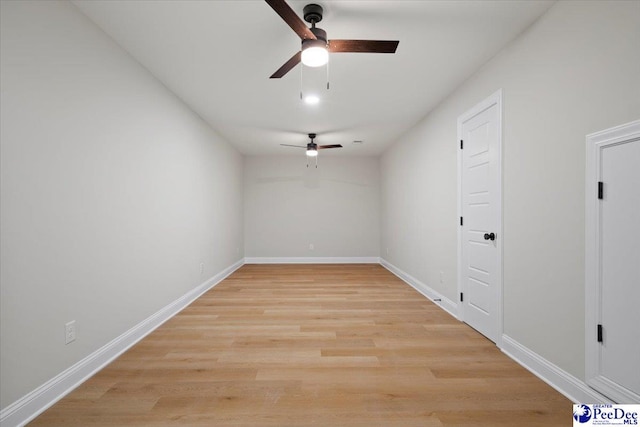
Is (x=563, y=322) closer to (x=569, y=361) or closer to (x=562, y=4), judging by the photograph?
(x=569, y=361)

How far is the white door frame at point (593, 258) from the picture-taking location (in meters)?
1.70

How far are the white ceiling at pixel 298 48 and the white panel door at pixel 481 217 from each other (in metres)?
0.56

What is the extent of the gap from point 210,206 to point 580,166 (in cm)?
446

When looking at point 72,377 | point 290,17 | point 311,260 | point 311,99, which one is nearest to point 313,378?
point 72,377

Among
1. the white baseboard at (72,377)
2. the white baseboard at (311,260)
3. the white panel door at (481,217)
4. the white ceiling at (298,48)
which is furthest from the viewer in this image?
the white baseboard at (311,260)

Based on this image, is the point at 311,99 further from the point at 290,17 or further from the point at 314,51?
the point at 290,17

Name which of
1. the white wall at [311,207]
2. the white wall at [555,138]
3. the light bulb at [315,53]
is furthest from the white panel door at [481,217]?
the white wall at [311,207]

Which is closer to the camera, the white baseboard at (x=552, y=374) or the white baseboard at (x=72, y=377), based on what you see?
the white baseboard at (x=72, y=377)

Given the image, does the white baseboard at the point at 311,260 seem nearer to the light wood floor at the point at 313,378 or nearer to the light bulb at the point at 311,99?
the light wood floor at the point at 313,378

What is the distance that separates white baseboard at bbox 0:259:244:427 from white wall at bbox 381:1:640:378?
10.4ft

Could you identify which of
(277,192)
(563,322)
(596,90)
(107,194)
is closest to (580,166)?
(596,90)

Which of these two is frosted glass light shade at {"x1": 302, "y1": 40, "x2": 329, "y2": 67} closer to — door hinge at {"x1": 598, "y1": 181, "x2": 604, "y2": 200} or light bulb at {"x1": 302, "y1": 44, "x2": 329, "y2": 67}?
light bulb at {"x1": 302, "y1": 44, "x2": 329, "y2": 67}

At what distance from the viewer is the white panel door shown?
264 centimetres

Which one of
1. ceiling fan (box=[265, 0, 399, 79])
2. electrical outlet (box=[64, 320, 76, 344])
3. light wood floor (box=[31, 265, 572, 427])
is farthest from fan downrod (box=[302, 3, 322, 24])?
electrical outlet (box=[64, 320, 76, 344])
